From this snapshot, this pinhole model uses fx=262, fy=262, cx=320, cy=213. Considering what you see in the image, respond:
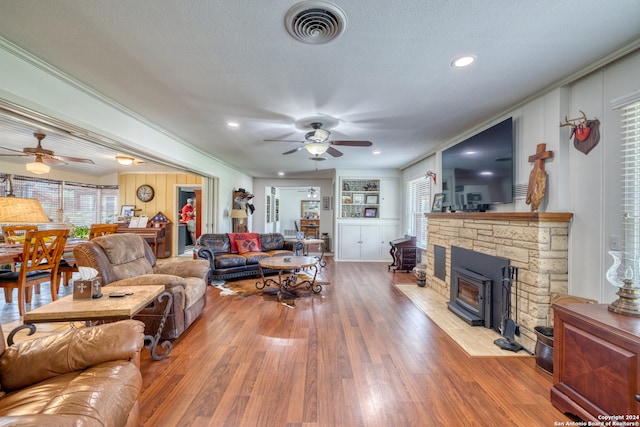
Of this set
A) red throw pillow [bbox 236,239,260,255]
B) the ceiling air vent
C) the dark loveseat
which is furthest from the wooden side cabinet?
red throw pillow [bbox 236,239,260,255]

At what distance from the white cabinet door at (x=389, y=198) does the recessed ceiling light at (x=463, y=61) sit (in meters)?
4.91

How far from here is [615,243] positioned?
→ 6.51 ft

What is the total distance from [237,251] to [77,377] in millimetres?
4044

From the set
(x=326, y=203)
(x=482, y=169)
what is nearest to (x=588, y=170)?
(x=482, y=169)

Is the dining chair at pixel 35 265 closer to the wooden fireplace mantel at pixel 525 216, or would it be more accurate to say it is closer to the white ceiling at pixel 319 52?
the white ceiling at pixel 319 52

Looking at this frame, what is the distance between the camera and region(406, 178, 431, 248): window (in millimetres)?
5570

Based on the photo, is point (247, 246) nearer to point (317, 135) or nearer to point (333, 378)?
point (317, 135)

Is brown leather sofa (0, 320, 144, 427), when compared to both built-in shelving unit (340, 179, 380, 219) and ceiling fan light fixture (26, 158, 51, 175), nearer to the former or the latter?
ceiling fan light fixture (26, 158, 51, 175)

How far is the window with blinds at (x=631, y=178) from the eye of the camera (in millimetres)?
1856

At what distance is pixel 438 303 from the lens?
12.3 feet

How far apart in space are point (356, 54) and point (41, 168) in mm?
5289

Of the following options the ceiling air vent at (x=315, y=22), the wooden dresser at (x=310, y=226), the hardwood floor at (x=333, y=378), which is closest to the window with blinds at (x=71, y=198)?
the hardwood floor at (x=333, y=378)

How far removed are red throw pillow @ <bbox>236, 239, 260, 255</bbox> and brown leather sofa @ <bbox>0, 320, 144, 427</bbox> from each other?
3.73 metres

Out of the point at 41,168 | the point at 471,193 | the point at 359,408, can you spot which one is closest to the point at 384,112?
the point at 471,193
